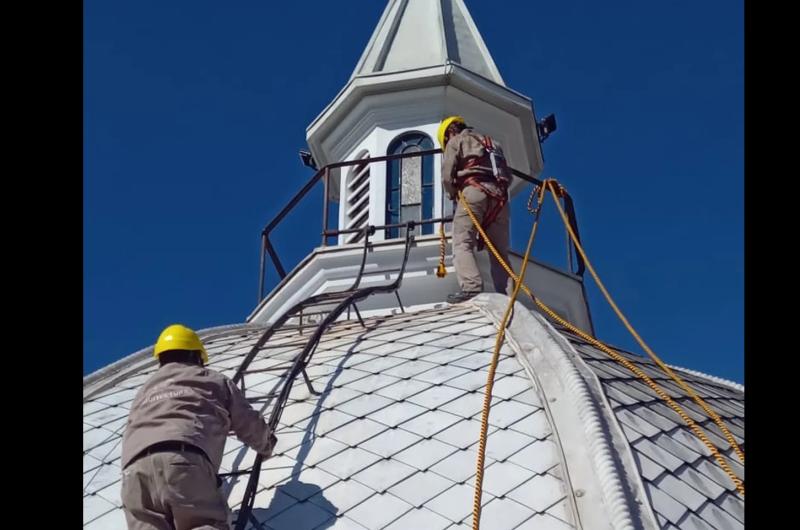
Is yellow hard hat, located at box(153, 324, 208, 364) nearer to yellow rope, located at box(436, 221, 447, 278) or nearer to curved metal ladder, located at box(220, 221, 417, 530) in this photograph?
curved metal ladder, located at box(220, 221, 417, 530)

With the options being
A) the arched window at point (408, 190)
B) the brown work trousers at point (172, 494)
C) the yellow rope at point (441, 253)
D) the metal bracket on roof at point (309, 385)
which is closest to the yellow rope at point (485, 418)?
the yellow rope at point (441, 253)

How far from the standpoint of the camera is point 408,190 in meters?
13.4

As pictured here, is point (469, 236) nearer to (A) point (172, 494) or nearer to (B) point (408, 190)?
(B) point (408, 190)

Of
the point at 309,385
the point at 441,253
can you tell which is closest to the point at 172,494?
the point at 309,385

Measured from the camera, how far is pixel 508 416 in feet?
26.0

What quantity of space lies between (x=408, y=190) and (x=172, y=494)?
7.66 meters

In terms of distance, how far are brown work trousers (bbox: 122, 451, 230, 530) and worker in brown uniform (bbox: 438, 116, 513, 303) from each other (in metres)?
5.11

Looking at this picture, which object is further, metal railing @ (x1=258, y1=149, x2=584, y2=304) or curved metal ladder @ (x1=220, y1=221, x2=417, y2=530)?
metal railing @ (x1=258, y1=149, x2=584, y2=304)

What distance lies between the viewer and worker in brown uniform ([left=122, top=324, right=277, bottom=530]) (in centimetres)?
618

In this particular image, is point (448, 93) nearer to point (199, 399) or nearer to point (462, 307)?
point (462, 307)

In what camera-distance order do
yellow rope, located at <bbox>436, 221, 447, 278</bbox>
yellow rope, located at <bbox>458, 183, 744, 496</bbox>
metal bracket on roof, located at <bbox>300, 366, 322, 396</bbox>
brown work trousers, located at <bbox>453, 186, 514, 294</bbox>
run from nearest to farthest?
yellow rope, located at <bbox>458, 183, 744, 496</bbox>, metal bracket on roof, located at <bbox>300, 366, 322, 396</bbox>, brown work trousers, located at <bbox>453, 186, 514, 294</bbox>, yellow rope, located at <bbox>436, 221, 447, 278</bbox>

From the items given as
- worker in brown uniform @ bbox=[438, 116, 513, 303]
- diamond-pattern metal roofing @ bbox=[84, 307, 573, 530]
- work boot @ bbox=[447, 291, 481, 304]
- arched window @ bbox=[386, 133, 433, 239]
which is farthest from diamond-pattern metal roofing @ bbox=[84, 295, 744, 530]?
arched window @ bbox=[386, 133, 433, 239]

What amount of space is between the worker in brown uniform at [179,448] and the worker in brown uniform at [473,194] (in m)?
4.44

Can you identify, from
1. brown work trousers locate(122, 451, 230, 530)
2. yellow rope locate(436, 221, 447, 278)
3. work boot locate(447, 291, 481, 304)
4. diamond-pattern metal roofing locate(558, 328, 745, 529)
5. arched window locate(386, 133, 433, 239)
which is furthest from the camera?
arched window locate(386, 133, 433, 239)
